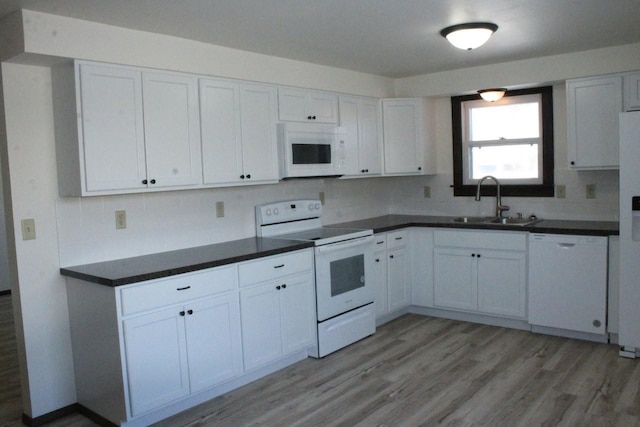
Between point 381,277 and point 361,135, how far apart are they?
130 cm

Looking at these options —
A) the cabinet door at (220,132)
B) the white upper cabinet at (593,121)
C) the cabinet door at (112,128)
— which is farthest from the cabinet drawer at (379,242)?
the cabinet door at (112,128)

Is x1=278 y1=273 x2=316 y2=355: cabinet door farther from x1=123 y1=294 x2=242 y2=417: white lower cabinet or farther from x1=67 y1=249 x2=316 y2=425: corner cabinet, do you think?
x1=123 y1=294 x2=242 y2=417: white lower cabinet

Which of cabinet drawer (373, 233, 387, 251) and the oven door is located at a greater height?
cabinet drawer (373, 233, 387, 251)

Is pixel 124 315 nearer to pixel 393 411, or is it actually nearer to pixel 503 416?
pixel 393 411

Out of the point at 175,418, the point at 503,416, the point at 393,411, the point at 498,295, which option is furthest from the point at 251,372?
the point at 498,295

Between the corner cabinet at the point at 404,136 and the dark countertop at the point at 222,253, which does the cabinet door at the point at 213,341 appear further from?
the corner cabinet at the point at 404,136

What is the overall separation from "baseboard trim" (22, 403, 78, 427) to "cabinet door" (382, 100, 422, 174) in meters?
3.31

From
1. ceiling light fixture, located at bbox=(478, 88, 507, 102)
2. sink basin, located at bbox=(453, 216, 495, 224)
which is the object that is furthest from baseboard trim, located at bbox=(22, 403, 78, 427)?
ceiling light fixture, located at bbox=(478, 88, 507, 102)

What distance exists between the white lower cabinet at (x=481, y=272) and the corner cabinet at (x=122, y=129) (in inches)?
96.6

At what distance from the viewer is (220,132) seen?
383cm

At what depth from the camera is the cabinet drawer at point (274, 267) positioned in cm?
361

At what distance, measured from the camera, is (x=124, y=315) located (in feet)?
9.68

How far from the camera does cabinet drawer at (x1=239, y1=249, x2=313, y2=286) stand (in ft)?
11.8

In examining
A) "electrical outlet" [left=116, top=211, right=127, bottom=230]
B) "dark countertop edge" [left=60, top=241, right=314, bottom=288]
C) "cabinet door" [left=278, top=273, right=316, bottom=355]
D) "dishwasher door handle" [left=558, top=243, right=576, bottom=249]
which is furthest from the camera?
"dishwasher door handle" [left=558, top=243, right=576, bottom=249]
